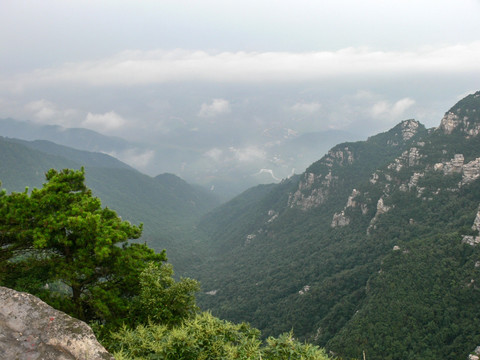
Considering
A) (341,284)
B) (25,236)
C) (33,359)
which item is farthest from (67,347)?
(341,284)

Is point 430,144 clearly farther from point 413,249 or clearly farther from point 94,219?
point 94,219

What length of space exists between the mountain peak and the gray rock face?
163 meters

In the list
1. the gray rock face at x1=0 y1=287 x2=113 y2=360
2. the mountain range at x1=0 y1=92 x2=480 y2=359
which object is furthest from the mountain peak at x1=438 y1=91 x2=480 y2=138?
the gray rock face at x1=0 y1=287 x2=113 y2=360

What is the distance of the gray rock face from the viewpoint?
1045 centimetres

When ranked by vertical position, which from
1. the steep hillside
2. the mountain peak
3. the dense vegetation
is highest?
the mountain peak

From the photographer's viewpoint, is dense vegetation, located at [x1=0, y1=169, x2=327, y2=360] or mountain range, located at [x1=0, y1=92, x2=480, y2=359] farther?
mountain range, located at [x1=0, y1=92, x2=480, y2=359]

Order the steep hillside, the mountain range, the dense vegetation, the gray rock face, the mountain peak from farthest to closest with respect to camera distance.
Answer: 1. the mountain peak
2. the steep hillside
3. the mountain range
4. the dense vegetation
5. the gray rock face

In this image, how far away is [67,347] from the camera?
10.7 metres

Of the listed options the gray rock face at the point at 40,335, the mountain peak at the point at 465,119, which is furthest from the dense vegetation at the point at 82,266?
the mountain peak at the point at 465,119

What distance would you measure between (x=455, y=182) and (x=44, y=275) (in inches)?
5631

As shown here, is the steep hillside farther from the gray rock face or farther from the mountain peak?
the gray rock face

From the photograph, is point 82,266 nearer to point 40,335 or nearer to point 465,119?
point 40,335

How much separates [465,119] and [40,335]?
175 meters

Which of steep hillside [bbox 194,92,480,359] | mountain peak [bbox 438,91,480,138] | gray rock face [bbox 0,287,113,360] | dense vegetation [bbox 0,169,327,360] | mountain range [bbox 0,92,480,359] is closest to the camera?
gray rock face [bbox 0,287,113,360]
